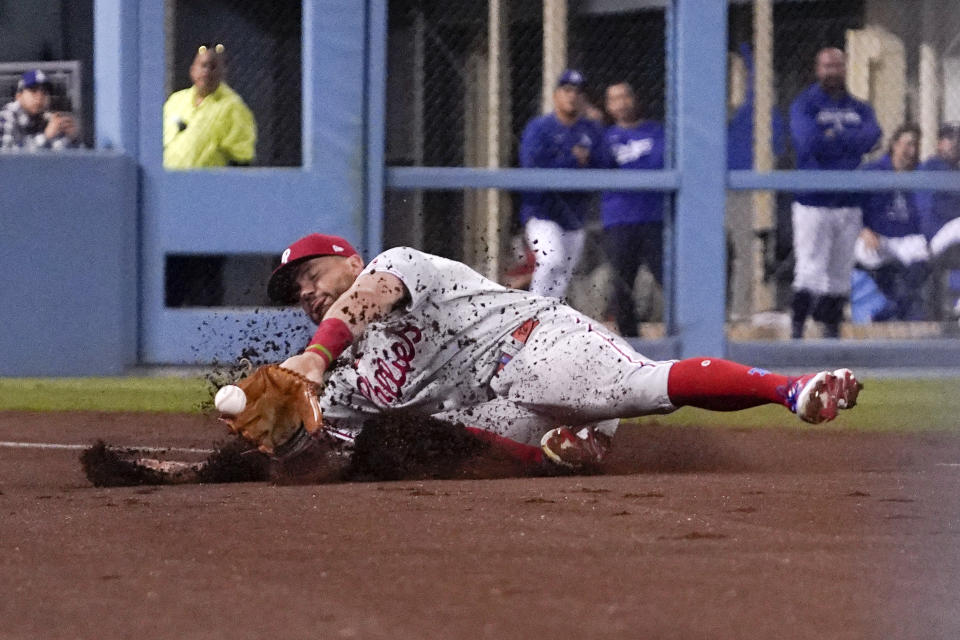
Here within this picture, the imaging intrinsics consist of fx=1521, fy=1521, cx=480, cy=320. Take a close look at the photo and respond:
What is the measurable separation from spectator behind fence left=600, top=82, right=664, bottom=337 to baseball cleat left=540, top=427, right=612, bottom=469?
12.8 feet

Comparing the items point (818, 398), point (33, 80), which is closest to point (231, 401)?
point (818, 398)

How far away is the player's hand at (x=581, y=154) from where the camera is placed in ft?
31.6

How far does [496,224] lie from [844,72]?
2445mm

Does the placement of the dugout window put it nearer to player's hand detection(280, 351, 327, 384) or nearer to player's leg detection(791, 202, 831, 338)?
player's leg detection(791, 202, 831, 338)

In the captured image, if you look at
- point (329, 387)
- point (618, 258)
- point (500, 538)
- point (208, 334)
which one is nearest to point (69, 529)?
point (500, 538)

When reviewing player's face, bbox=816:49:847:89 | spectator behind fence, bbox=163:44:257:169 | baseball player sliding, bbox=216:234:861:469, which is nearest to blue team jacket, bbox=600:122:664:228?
player's face, bbox=816:49:847:89

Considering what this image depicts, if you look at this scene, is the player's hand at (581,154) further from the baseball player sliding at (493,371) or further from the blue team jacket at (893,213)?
the baseball player sliding at (493,371)

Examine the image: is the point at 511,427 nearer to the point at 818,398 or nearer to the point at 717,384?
the point at 717,384

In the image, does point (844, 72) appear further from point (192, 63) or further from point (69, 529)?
point (69, 529)

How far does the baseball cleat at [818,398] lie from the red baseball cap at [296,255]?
1767 millimetres

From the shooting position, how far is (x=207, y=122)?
9.59 meters

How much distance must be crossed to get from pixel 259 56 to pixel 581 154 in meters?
2.13

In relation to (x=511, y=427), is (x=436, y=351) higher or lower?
higher

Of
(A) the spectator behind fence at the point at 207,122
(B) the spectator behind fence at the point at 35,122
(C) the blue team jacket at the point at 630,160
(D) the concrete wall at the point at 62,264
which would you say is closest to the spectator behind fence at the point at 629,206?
(C) the blue team jacket at the point at 630,160
